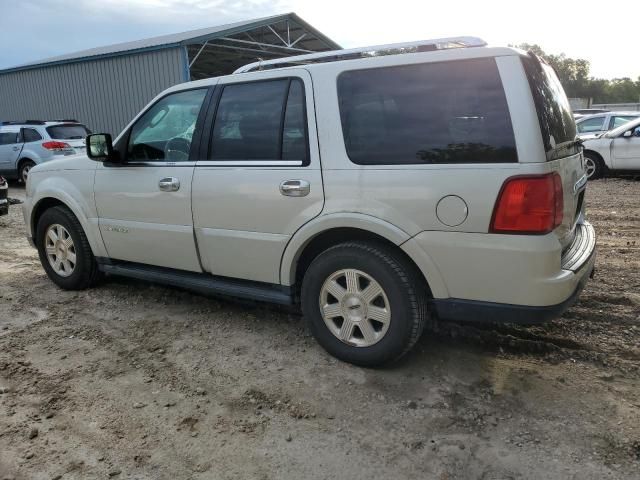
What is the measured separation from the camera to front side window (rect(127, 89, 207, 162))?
3.99 meters

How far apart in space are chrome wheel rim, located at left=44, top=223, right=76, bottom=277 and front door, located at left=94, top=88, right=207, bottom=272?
579mm

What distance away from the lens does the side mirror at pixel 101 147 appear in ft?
13.9

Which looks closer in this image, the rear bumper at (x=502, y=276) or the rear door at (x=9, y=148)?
the rear bumper at (x=502, y=276)

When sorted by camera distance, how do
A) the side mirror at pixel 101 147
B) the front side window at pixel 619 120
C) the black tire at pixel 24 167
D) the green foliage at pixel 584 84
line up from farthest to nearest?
1. the green foliage at pixel 584 84
2. the front side window at pixel 619 120
3. the black tire at pixel 24 167
4. the side mirror at pixel 101 147

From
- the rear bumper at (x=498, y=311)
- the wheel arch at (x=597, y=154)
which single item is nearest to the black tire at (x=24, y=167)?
the rear bumper at (x=498, y=311)

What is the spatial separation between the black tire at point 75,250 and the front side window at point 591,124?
12754 mm

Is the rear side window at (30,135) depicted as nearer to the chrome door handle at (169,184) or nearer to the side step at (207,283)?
the side step at (207,283)

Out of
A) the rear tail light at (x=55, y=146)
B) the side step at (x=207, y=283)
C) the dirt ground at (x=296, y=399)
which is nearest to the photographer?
the dirt ground at (x=296, y=399)

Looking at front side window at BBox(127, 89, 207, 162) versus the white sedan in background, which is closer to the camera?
front side window at BBox(127, 89, 207, 162)

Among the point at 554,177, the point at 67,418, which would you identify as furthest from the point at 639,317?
the point at 67,418

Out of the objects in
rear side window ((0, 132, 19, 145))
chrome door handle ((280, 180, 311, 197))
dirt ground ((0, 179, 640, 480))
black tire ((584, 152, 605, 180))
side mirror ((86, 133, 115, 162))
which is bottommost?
dirt ground ((0, 179, 640, 480))

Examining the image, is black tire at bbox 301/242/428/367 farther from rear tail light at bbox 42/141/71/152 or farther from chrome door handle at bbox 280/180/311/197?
rear tail light at bbox 42/141/71/152

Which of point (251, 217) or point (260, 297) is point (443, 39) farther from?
point (260, 297)

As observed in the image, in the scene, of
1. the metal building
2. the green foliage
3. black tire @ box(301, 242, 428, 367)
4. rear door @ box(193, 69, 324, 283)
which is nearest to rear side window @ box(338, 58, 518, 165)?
rear door @ box(193, 69, 324, 283)
